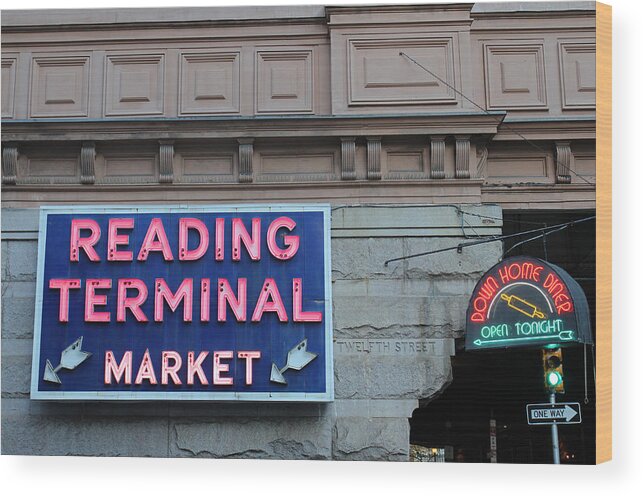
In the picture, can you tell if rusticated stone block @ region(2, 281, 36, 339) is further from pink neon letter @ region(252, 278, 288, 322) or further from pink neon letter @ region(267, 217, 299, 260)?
pink neon letter @ region(267, 217, 299, 260)

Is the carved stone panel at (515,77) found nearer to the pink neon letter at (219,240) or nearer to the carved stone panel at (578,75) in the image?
the carved stone panel at (578,75)

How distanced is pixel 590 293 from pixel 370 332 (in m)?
2.62

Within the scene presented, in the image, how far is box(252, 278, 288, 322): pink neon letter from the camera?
35.5 feet

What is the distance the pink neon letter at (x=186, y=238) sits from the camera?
11000mm

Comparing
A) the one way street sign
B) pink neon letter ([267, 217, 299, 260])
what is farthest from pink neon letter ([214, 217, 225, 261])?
the one way street sign

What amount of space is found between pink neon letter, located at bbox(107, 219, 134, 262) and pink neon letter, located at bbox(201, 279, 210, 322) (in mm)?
961

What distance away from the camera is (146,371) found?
35.4ft

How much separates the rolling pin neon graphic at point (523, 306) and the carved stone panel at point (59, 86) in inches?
227

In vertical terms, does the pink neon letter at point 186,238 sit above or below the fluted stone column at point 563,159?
below

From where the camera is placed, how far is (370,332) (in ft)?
35.8

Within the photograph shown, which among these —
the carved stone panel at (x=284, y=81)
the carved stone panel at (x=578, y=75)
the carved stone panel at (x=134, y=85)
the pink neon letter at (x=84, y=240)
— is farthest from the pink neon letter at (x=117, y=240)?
the carved stone panel at (x=578, y=75)

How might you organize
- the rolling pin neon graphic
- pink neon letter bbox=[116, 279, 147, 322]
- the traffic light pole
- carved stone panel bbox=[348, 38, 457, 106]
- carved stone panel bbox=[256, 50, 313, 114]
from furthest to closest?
1. carved stone panel bbox=[256, 50, 313, 114]
2. carved stone panel bbox=[348, 38, 457, 106]
3. pink neon letter bbox=[116, 279, 147, 322]
4. the rolling pin neon graphic
5. the traffic light pole

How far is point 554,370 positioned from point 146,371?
4796 millimetres

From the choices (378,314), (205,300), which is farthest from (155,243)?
(378,314)
